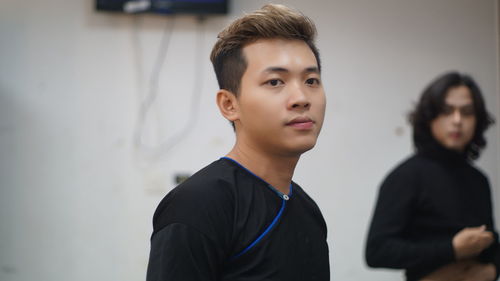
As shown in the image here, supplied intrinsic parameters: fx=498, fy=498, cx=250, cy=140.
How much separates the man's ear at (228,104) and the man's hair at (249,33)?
0.01 m

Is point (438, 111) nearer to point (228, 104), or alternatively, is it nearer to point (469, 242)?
point (469, 242)

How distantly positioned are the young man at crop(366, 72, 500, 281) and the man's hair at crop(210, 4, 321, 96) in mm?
823

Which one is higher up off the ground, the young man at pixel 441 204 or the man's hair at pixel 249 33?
the man's hair at pixel 249 33

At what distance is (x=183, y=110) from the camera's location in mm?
2377

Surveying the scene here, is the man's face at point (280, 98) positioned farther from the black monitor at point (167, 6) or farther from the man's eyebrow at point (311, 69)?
the black monitor at point (167, 6)

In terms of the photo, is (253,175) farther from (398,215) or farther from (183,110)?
(183,110)

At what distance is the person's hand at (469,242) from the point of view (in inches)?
57.7

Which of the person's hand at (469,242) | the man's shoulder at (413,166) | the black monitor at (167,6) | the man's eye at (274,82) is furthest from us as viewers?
the black monitor at (167,6)

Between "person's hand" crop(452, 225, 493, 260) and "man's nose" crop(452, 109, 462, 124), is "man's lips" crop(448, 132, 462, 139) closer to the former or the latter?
"man's nose" crop(452, 109, 462, 124)

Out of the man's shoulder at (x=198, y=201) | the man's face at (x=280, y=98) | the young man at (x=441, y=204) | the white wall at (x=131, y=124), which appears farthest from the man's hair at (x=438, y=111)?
the man's shoulder at (x=198, y=201)

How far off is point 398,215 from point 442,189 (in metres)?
0.16

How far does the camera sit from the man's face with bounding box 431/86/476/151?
162 cm

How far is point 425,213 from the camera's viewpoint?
1561 mm

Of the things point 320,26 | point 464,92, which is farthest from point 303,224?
point 320,26
